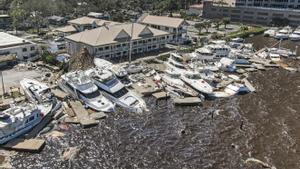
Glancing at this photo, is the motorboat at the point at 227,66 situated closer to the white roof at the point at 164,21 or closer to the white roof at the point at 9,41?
the white roof at the point at 164,21

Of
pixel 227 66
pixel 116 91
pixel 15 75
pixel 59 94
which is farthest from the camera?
pixel 227 66

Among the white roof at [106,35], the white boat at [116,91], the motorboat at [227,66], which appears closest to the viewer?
the white boat at [116,91]

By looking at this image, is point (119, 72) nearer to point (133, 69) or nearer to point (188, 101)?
point (133, 69)

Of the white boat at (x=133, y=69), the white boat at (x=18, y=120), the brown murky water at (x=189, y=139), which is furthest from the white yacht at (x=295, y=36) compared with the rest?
the white boat at (x=18, y=120)

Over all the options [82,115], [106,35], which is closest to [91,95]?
[82,115]

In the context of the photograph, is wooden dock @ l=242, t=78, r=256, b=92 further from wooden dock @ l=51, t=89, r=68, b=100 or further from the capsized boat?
the capsized boat

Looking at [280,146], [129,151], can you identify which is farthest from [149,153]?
[280,146]

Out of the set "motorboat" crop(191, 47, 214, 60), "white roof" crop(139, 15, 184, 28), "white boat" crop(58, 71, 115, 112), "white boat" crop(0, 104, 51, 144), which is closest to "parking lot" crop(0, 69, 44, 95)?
"white boat" crop(58, 71, 115, 112)
